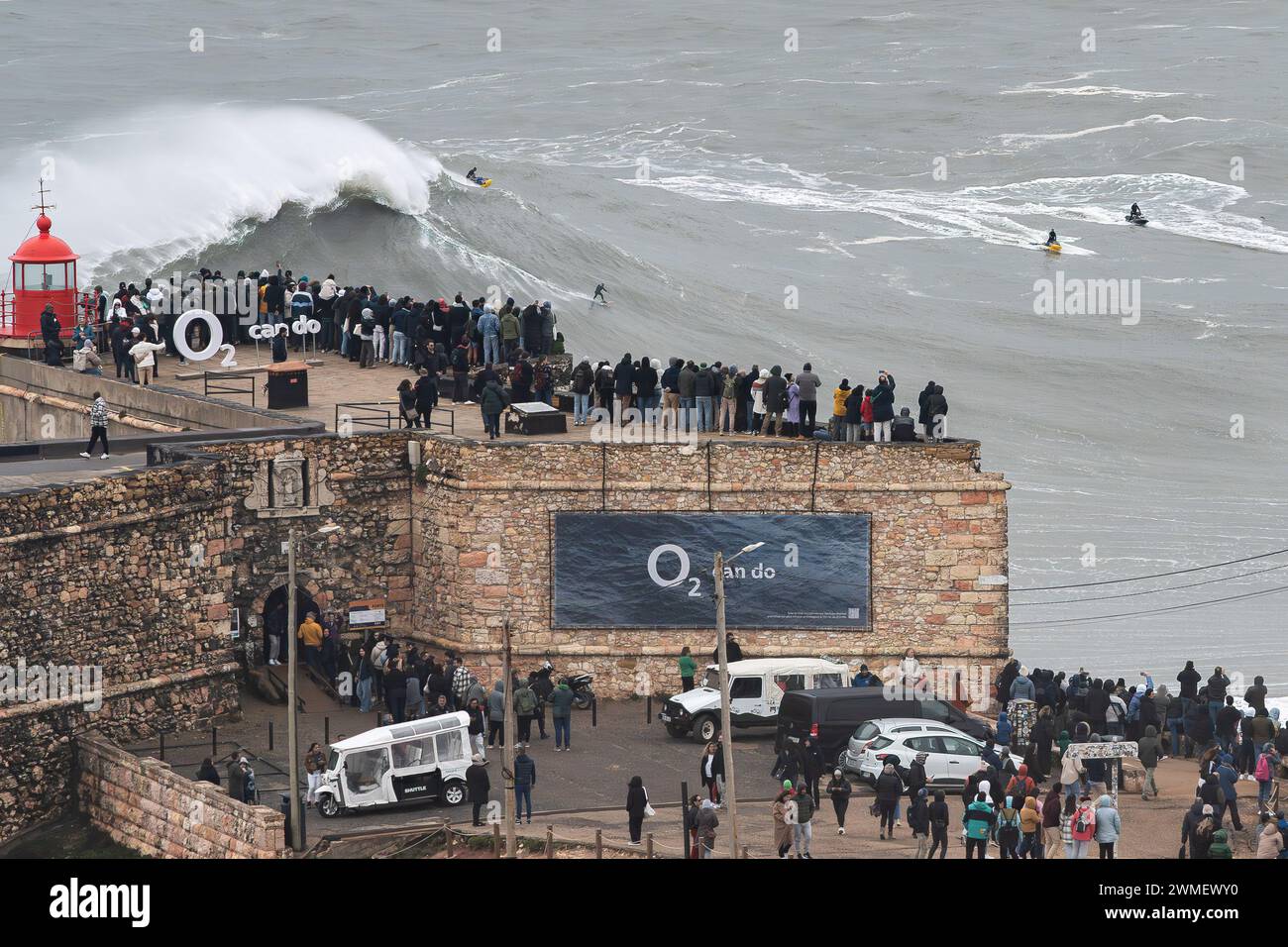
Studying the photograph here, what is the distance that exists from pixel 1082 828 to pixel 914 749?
4.07m

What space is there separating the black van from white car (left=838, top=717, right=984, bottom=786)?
→ 702mm

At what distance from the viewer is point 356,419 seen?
39625 mm

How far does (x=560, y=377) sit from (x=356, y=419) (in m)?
4.95

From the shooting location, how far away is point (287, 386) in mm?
40375

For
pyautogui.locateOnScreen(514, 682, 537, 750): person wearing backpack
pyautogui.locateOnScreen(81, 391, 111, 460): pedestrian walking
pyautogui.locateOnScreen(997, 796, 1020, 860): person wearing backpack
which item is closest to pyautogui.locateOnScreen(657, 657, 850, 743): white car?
pyautogui.locateOnScreen(514, 682, 537, 750): person wearing backpack

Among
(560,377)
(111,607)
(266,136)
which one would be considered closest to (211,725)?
(111,607)

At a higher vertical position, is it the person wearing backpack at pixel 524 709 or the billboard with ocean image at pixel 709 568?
the billboard with ocean image at pixel 709 568

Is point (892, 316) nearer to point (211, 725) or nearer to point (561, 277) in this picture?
point (561, 277)

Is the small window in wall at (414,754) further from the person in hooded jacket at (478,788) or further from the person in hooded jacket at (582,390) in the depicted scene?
the person in hooded jacket at (582,390)

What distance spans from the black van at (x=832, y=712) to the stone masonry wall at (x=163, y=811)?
26.8ft

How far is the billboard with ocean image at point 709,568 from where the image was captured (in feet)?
124

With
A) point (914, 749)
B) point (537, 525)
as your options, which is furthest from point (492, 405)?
point (914, 749)

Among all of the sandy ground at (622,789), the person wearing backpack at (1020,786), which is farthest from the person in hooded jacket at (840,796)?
the person wearing backpack at (1020,786)

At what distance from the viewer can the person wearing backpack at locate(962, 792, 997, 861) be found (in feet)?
96.2
